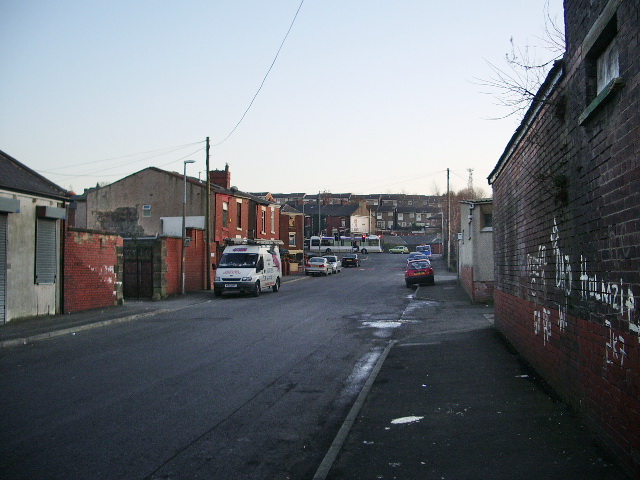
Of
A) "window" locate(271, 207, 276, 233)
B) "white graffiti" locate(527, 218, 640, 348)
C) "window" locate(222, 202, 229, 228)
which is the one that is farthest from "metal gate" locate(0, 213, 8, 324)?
"window" locate(271, 207, 276, 233)

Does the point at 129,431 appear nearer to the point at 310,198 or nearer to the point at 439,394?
the point at 439,394

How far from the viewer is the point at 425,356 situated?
11602 millimetres

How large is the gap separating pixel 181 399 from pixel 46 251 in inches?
524

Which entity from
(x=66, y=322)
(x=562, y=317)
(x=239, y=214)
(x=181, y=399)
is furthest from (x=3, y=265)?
(x=239, y=214)

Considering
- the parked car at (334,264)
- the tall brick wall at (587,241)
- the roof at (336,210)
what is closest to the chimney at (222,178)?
the parked car at (334,264)

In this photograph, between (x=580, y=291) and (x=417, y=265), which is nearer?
(x=580, y=291)

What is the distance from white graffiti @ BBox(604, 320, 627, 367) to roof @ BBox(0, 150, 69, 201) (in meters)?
16.8

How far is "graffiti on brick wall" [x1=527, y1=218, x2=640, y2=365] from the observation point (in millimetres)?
4770

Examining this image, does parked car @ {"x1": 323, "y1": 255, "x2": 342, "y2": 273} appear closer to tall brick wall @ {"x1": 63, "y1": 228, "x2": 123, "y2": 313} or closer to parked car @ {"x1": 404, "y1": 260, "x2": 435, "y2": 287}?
parked car @ {"x1": 404, "y1": 260, "x2": 435, "y2": 287}

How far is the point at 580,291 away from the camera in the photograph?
6.20 meters

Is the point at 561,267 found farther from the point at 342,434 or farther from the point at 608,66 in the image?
the point at 342,434

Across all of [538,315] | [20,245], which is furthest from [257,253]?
[538,315]

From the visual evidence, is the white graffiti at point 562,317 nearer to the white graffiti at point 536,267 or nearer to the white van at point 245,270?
the white graffiti at point 536,267

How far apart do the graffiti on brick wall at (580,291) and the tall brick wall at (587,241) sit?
13 millimetres
